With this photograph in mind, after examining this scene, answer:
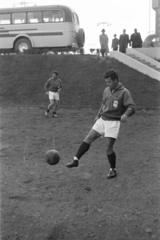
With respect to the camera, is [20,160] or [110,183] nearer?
[110,183]

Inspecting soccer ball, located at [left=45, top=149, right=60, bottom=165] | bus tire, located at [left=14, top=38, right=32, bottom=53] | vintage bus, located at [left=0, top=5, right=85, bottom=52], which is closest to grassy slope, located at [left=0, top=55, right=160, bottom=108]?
bus tire, located at [left=14, top=38, right=32, bottom=53]

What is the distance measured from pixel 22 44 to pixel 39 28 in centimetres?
158

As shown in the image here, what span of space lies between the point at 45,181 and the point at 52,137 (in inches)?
143

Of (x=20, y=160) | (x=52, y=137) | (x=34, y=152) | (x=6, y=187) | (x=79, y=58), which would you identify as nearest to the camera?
(x=6, y=187)

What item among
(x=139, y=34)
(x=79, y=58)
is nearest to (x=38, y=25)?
(x=79, y=58)

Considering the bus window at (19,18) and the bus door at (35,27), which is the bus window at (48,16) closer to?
the bus door at (35,27)

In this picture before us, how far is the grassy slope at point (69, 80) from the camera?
50.2 feet

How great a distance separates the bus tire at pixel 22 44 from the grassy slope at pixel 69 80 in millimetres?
1193

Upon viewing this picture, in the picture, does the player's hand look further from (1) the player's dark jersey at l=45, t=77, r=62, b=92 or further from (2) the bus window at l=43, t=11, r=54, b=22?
(2) the bus window at l=43, t=11, r=54, b=22

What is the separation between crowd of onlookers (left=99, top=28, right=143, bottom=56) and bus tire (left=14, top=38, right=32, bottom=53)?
15.1ft

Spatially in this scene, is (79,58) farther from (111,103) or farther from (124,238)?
(124,238)

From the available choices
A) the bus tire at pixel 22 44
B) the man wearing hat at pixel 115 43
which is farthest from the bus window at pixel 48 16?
the man wearing hat at pixel 115 43

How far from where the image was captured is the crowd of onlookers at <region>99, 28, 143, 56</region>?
1997 cm

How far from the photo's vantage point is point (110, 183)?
5.46 metres
